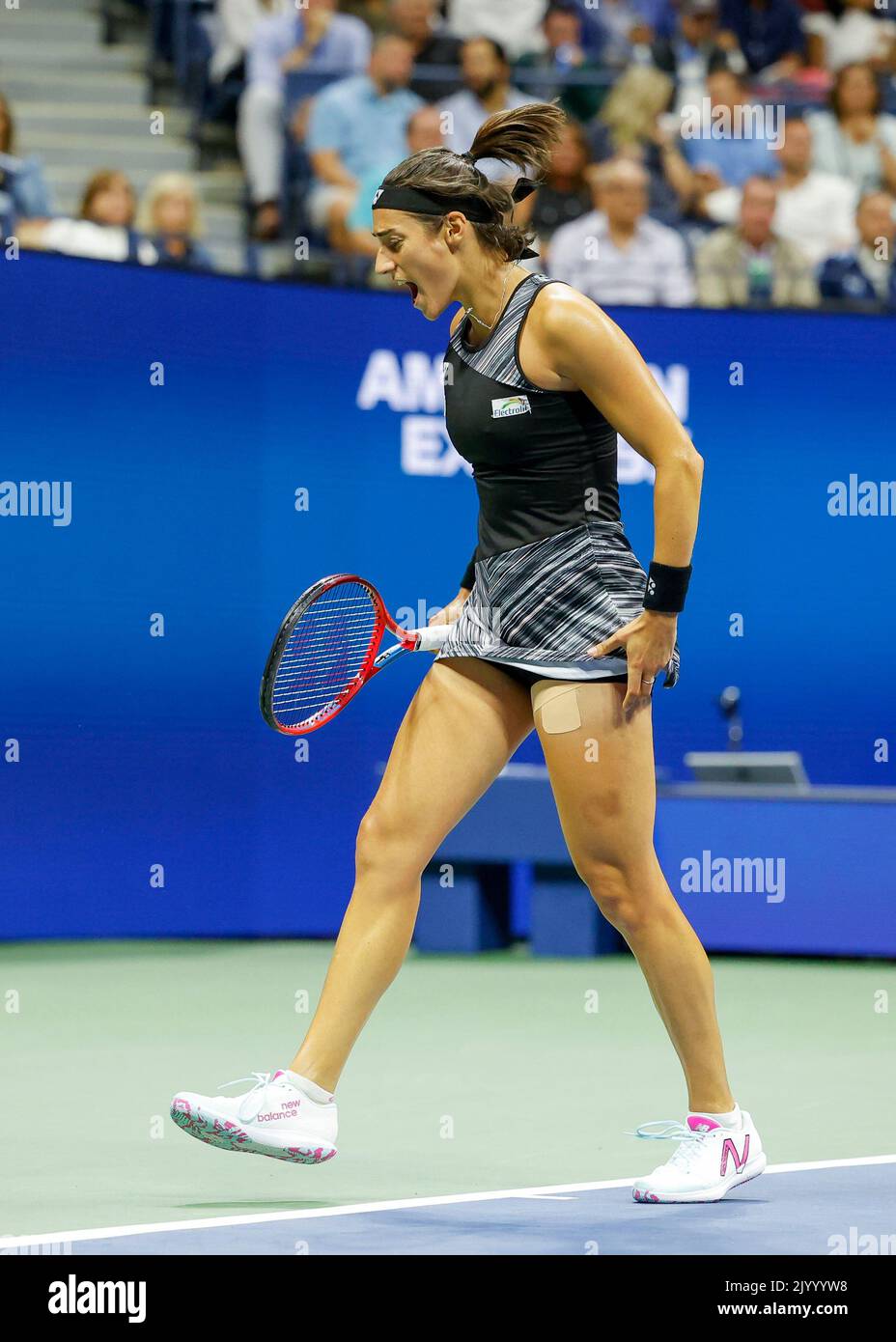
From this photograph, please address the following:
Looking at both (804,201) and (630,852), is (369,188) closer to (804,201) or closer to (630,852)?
(804,201)

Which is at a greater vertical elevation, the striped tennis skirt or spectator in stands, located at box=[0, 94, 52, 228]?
spectator in stands, located at box=[0, 94, 52, 228]

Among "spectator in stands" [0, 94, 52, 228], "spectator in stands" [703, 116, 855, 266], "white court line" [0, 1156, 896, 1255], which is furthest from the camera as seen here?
"spectator in stands" [703, 116, 855, 266]

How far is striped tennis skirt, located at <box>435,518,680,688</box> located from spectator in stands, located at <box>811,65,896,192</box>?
23.8ft

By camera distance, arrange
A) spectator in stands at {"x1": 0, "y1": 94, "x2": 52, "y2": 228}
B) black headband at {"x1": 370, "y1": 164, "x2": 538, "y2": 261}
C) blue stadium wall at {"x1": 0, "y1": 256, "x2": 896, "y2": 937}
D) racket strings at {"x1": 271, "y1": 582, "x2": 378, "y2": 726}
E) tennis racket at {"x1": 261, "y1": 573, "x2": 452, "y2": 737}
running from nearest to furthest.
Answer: black headband at {"x1": 370, "y1": 164, "x2": 538, "y2": 261} → tennis racket at {"x1": 261, "y1": 573, "x2": 452, "y2": 737} → racket strings at {"x1": 271, "y1": 582, "x2": 378, "y2": 726} → blue stadium wall at {"x1": 0, "y1": 256, "x2": 896, "y2": 937} → spectator in stands at {"x1": 0, "y1": 94, "x2": 52, "y2": 228}

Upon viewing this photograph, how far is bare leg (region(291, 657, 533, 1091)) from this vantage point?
451cm

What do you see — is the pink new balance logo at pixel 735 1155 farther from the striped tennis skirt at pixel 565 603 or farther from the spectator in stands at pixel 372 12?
the spectator in stands at pixel 372 12

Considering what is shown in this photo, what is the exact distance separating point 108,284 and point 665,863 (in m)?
3.09

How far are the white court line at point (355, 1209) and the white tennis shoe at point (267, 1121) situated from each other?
118 mm

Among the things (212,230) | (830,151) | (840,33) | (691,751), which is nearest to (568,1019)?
(691,751)

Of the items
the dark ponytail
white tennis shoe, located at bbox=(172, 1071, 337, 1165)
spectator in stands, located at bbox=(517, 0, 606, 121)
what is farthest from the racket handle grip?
spectator in stands, located at bbox=(517, 0, 606, 121)

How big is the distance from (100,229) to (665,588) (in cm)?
548

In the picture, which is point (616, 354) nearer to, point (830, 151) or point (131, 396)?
point (131, 396)

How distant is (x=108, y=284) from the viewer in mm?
8719

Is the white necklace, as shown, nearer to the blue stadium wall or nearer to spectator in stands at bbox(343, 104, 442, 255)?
the blue stadium wall
